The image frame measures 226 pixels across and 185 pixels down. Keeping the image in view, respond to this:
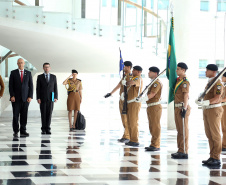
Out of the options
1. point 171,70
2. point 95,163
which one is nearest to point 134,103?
point 171,70

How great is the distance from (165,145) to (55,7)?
7.84 metres

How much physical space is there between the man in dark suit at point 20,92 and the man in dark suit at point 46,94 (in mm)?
602

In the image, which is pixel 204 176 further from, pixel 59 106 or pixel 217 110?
pixel 59 106

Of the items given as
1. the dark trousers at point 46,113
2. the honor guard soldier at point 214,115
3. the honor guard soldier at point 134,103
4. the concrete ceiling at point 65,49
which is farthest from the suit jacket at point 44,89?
the honor guard soldier at point 214,115

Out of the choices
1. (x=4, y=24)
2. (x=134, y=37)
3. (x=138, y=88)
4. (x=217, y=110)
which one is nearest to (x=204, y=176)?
(x=217, y=110)

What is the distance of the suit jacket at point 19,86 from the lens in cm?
1131

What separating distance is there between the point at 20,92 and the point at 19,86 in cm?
14

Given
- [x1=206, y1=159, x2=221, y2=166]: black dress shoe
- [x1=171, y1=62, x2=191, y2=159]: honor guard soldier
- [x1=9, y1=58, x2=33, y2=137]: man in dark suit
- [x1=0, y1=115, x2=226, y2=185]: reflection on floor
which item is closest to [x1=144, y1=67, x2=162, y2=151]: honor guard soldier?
[x1=0, y1=115, x2=226, y2=185]: reflection on floor

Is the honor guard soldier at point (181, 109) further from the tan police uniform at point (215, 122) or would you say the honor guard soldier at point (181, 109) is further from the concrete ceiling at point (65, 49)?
the concrete ceiling at point (65, 49)

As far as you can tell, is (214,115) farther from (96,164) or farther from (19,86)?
(19,86)

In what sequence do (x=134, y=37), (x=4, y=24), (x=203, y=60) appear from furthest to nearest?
1. (x=203, y=60)
2. (x=134, y=37)
3. (x=4, y=24)

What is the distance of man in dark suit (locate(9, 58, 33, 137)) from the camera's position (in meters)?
11.3

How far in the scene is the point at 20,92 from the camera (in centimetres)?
1134

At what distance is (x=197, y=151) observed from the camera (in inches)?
365
